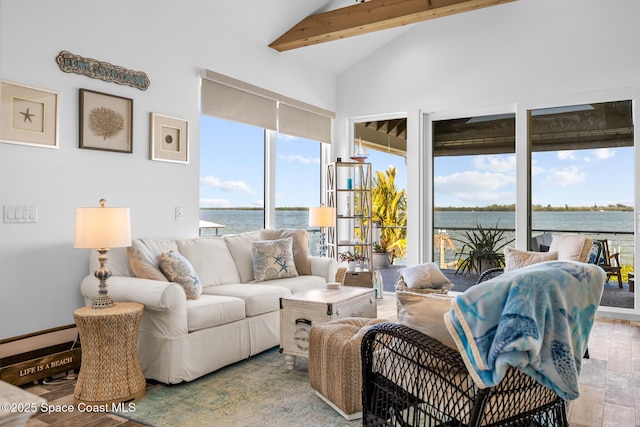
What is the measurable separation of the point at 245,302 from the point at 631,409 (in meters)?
2.49

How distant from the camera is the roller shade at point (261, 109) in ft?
15.1

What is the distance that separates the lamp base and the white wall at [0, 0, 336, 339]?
0.64 m

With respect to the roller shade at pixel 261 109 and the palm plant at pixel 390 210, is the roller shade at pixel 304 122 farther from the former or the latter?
the palm plant at pixel 390 210

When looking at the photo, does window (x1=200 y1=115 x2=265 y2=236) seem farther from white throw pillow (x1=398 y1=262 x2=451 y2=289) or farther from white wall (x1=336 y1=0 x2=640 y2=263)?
white throw pillow (x1=398 y1=262 x2=451 y2=289)

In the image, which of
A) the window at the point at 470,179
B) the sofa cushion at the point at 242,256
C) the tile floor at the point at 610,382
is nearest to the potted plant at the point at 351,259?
the window at the point at 470,179

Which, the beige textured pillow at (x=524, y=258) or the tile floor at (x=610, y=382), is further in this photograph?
the beige textured pillow at (x=524, y=258)

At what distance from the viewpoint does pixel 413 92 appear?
595 centimetres

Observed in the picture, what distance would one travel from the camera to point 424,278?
4035mm

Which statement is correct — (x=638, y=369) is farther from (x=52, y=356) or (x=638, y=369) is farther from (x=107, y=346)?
(x=52, y=356)

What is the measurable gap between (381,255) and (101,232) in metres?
4.06

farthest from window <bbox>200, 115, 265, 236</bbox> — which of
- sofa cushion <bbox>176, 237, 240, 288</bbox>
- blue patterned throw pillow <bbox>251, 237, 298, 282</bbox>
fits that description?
blue patterned throw pillow <bbox>251, 237, 298, 282</bbox>

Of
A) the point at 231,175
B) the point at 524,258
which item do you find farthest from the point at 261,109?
the point at 524,258

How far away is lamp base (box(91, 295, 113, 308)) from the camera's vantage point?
2.88 metres

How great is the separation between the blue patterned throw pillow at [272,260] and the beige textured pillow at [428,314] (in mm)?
2543
